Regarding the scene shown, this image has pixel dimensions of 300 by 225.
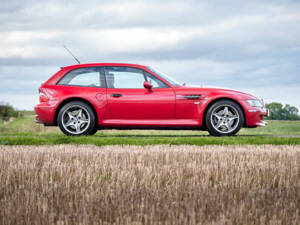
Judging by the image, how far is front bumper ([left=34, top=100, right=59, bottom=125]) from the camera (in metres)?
9.58

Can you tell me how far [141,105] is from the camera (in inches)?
367

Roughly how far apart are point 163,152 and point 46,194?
9.87 ft

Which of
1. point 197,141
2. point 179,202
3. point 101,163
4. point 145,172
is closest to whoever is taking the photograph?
point 179,202

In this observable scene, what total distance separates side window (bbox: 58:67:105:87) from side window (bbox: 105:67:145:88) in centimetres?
18

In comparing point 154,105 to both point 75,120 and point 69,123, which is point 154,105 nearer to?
point 75,120

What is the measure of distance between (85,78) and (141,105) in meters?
1.53

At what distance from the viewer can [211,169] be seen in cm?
555

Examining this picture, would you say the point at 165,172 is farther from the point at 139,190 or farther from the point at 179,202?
the point at 179,202

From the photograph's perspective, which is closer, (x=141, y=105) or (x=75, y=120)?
(x=141, y=105)

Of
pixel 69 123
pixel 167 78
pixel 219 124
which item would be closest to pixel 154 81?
pixel 167 78

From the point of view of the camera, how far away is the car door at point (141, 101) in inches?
366

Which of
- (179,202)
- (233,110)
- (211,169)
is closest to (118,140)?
(233,110)

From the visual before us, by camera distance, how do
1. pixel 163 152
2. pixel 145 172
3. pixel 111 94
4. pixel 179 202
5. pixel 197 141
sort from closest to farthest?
pixel 179 202
pixel 145 172
pixel 163 152
pixel 197 141
pixel 111 94

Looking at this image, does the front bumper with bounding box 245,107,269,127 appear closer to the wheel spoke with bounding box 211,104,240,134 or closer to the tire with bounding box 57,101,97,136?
the wheel spoke with bounding box 211,104,240,134
